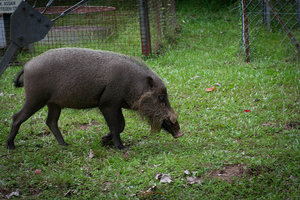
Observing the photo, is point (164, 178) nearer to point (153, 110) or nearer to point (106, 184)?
point (106, 184)

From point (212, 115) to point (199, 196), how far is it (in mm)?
2270

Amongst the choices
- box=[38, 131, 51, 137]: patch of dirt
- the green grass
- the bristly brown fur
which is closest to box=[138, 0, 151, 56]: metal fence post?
the green grass

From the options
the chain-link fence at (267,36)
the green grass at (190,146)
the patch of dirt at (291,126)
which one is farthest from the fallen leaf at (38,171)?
the chain-link fence at (267,36)

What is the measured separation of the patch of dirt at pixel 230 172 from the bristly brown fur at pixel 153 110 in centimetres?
99

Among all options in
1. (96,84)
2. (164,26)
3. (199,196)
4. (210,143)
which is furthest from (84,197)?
(164,26)

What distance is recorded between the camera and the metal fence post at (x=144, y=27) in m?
8.38

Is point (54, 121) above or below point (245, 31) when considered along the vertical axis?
below

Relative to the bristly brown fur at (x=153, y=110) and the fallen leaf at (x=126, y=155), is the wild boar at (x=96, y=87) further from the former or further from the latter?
the fallen leaf at (x=126, y=155)

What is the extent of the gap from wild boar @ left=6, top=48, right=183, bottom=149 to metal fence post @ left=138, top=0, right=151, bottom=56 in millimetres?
3889

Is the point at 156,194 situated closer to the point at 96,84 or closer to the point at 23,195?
the point at 23,195

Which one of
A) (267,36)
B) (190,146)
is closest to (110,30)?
(267,36)

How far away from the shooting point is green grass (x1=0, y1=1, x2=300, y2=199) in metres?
3.69

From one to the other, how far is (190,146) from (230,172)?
89 cm

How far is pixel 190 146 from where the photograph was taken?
15.4ft
